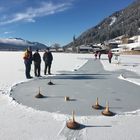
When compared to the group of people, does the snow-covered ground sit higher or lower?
lower

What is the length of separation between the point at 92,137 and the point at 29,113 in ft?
7.02

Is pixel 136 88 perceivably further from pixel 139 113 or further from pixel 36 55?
pixel 36 55

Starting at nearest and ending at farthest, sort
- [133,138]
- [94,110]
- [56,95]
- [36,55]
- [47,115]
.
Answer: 1. [133,138]
2. [47,115]
3. [94,110]
4. [56,95]
5. [36,55]

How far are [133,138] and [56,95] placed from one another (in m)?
4.29

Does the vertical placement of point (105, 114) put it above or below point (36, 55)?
below

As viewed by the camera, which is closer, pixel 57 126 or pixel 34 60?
pixel 57 126

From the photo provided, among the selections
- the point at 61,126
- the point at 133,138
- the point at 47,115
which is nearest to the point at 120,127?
the point at 133,138

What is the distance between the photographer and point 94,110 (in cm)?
697

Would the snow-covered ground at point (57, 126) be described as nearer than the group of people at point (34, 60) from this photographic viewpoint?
Yes

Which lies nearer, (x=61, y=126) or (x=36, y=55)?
(x=61, y=126)

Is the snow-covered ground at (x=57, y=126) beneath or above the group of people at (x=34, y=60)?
beneath

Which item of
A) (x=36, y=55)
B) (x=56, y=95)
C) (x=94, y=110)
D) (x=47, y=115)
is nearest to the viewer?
(x=47, y=115)

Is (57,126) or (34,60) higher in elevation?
(34,60)

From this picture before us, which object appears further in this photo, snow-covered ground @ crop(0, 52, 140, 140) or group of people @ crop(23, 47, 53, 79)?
group of people @ crop(23, 47, 53, 79)
